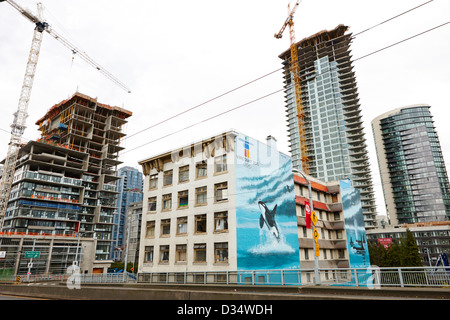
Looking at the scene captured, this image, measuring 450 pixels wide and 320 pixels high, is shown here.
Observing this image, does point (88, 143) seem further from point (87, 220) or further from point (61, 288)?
point (61, 288)

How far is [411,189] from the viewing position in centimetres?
16212

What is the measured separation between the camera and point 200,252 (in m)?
34.8

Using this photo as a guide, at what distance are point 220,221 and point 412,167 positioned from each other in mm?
168079

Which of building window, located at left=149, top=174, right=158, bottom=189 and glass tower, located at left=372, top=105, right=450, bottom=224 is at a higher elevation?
glass tower, located at left=372, top=105, right=450, bottom=224

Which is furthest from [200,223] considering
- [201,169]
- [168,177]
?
[168,177]

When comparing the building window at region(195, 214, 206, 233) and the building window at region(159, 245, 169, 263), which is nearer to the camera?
the building window at region(195, 214, 206, 233)

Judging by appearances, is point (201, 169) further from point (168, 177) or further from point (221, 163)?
point (168, 177)

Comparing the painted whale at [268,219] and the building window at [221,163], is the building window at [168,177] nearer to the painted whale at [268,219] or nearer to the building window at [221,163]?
the building window at [221,163]

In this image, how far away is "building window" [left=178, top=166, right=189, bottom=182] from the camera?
3928 centimetres

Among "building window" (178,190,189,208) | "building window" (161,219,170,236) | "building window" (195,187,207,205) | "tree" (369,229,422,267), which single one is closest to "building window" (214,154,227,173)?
"building window" (195,187,207,205)

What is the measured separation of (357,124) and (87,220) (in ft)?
399

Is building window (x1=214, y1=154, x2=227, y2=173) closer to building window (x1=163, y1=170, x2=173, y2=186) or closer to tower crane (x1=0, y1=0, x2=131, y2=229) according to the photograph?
building window (x1=163, y1=170, x2=173, y2=186)

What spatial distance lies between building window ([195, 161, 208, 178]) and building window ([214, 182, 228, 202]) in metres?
Answer: 2.70

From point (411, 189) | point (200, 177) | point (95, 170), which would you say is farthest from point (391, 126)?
point (200, 177)
